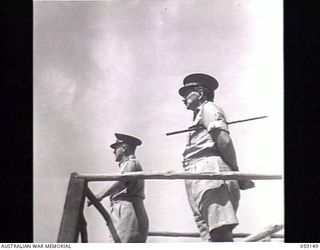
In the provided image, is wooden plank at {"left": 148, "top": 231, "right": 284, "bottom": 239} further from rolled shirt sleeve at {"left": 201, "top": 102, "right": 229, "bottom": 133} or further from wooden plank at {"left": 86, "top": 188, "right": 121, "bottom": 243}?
rolled shirt sleeve at {"left": 201, "top": 102, "right": 229, "bottom": 133}

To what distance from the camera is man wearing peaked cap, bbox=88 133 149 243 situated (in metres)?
4.04

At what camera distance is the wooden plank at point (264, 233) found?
3.99 meters

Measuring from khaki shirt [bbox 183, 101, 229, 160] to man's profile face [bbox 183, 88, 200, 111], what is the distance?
42 millimetres

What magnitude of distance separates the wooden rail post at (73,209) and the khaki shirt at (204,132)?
0.74 meters

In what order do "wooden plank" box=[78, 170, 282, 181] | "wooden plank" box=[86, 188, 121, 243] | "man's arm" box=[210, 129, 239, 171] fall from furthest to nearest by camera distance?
"man's arm" box=[210, 129, 239, 171] < "wooden plank" box=[86, 188, 121, 243] < "wooden plank" box=[78, 170, 282, 181]

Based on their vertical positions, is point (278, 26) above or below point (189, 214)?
above

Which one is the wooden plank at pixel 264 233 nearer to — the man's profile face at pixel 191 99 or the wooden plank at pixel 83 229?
the man's profile face at pixel 191 99

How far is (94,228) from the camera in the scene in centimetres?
407

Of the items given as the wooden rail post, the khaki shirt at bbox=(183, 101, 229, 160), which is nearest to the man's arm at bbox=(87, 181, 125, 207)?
the wooden rail post

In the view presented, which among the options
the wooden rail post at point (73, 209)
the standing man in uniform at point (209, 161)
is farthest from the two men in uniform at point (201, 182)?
the wooden rail post at point (73, 209)

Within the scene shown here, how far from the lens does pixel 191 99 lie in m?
4.11
